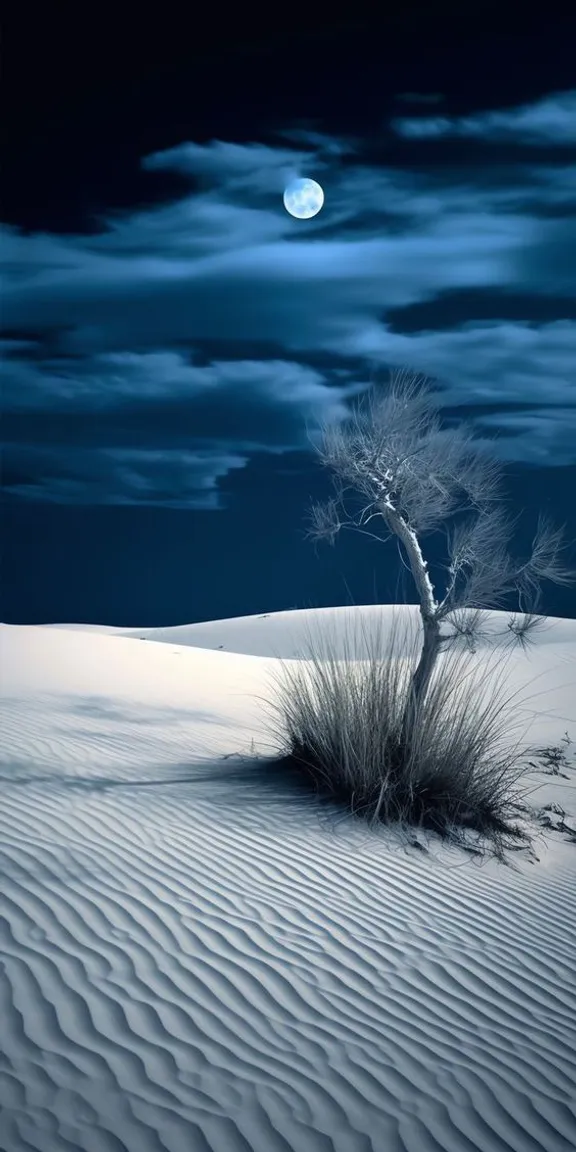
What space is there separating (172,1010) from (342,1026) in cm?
73

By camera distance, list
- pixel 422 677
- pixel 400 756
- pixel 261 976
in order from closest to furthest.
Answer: pixel 261 976 → pixel 400 756 → pixel 422 677

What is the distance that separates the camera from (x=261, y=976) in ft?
12.5

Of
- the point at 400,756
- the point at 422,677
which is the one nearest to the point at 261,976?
the point at 400,756

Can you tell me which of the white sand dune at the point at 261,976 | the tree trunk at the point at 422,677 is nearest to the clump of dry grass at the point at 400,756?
the tree trunk at the point at 422,677

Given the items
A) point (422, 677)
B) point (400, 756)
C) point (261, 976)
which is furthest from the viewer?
point (422, 677)

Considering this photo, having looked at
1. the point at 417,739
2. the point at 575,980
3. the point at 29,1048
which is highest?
the point at 417,739

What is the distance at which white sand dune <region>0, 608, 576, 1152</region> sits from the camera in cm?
282

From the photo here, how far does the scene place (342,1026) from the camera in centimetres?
350

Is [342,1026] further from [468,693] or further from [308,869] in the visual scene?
[468,693]

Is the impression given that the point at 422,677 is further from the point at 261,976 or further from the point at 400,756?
the point at 261,976

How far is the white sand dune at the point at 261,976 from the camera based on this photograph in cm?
282

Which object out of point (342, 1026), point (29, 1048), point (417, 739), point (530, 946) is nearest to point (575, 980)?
point (530, 946)

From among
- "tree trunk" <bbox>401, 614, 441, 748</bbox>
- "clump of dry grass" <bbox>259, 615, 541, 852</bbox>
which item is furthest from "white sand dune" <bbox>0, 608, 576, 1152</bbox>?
"tree trunk" <bbox>401, 614, 441, 748</bbox>

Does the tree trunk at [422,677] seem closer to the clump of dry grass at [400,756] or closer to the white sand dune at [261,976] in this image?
the clump of dry grass at [400,756]
